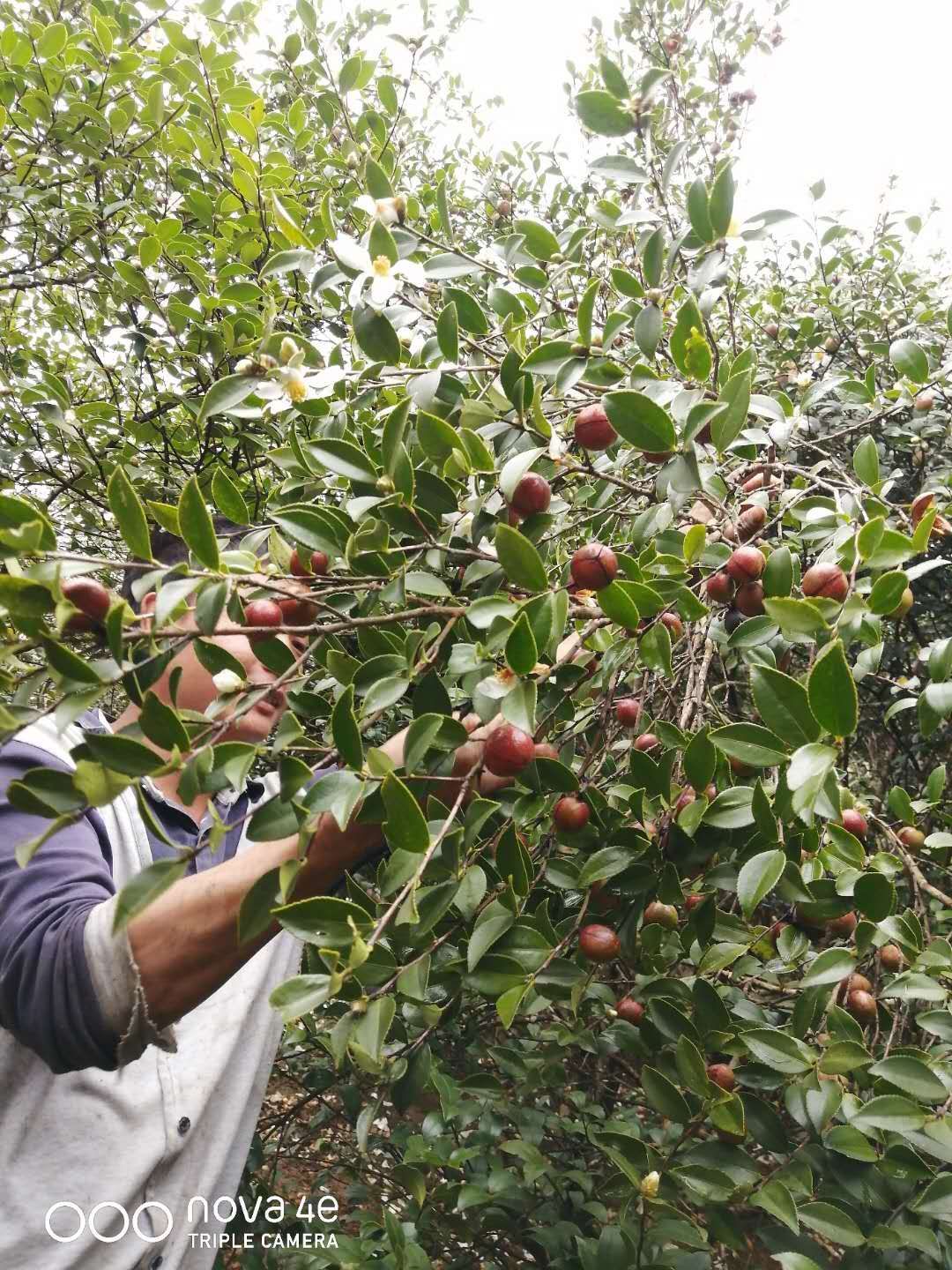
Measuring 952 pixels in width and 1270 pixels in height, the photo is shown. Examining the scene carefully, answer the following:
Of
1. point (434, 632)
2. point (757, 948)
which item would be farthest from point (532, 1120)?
point (434, 632)

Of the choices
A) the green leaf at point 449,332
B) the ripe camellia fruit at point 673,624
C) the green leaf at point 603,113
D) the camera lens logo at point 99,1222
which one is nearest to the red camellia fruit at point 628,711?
the ripe camellia fruit at point 673,624

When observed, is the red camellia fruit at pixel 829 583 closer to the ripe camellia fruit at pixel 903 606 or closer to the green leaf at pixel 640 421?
the ripe camellia fruit at pixel 903 606

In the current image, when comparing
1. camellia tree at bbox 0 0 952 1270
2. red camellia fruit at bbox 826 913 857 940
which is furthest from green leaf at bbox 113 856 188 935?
red camellia fruit at bbox 826 913 857 940

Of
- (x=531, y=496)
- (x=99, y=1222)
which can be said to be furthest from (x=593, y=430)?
(x=99, y=1222)

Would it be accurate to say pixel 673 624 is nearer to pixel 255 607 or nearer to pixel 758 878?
pixel 758 878

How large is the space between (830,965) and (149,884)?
728 mm

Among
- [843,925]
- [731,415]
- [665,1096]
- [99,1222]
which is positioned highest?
[731,415]

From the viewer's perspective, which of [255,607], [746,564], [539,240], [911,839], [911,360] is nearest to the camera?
[255,607]

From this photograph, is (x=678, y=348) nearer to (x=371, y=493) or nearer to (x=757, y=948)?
(x=371, y=493)

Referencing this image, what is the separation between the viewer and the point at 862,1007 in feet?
3.48

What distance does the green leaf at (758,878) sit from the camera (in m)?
0.80

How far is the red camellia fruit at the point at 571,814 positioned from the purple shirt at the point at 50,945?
0.39 metres

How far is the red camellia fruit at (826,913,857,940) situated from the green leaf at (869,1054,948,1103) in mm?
169

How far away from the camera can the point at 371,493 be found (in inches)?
34.8
